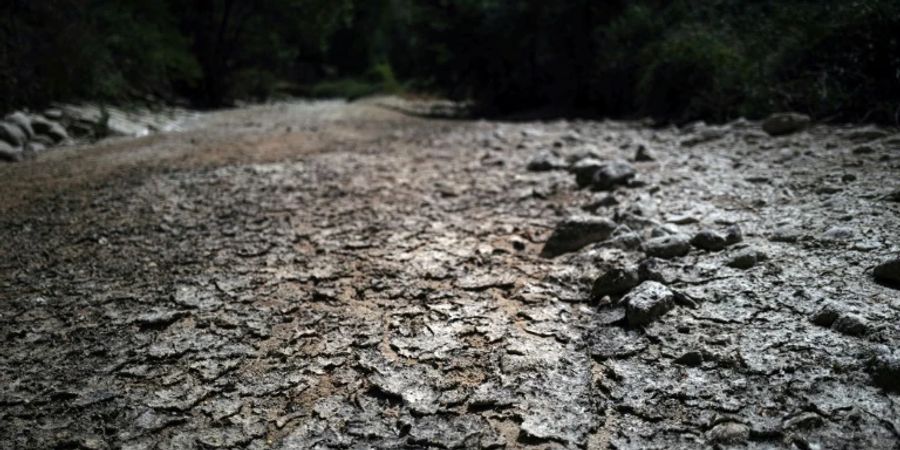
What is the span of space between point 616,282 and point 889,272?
2.43 feet

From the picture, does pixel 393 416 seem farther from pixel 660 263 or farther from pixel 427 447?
pixel 660 263

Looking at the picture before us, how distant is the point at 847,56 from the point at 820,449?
Result: 12.8ft

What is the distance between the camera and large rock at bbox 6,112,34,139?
4.31 m

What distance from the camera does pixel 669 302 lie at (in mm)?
1592

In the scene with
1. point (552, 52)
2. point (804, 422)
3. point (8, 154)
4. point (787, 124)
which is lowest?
point (8, 154)

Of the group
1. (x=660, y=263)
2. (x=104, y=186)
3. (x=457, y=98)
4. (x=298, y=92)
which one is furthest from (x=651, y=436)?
(x=298, y=92)

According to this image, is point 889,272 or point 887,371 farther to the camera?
point 889,272

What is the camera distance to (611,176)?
2855mm

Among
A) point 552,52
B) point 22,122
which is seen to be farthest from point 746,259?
point 552,52

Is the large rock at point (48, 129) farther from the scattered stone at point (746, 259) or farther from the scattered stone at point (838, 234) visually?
the scattered stone at point (838, 234)

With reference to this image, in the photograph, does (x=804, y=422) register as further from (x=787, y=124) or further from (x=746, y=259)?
(x=787, y=124)

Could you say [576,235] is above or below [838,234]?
below

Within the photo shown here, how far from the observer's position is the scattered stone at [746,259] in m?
1.75

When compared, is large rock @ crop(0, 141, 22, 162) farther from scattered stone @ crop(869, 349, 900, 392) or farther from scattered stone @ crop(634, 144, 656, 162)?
scattered stone @ crop(869, 349, 900, 392)
